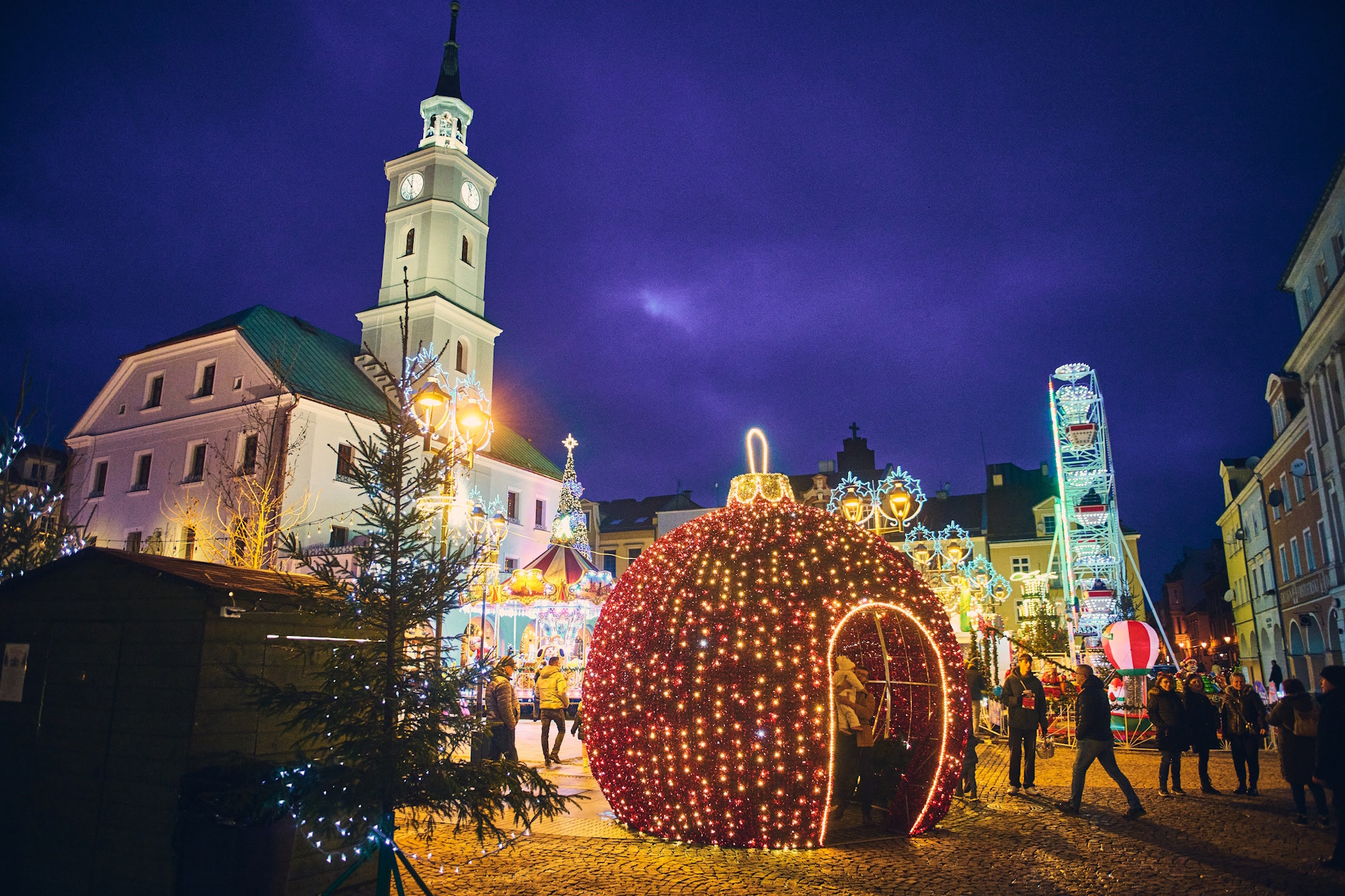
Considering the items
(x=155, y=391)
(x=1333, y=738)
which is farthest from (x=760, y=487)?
(x=155, y=391)

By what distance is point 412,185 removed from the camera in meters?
36.8

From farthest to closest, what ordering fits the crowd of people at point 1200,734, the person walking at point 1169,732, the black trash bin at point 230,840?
the person walking at point 1169,732
the crowd of people at point 1200,734
the black trash bin at point 230,840

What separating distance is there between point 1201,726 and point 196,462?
104 ft

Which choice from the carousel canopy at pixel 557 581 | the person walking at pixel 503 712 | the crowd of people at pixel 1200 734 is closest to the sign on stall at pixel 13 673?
the person walking at pixel 503 712

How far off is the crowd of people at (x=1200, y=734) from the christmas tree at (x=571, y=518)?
15.4 m

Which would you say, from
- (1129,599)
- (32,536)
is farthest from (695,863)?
(1129,599)

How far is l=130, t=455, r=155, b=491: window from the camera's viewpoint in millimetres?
29953

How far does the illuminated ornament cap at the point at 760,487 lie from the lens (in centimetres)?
936

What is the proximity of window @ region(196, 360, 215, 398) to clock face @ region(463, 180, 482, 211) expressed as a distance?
13780mm

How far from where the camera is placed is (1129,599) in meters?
28.1

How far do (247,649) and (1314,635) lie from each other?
35705 millimetres

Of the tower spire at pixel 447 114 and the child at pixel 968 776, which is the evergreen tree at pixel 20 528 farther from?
the tower spire at pixel 447 114

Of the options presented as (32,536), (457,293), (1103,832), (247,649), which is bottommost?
(1103,832)

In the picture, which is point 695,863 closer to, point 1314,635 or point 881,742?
point 881,742
